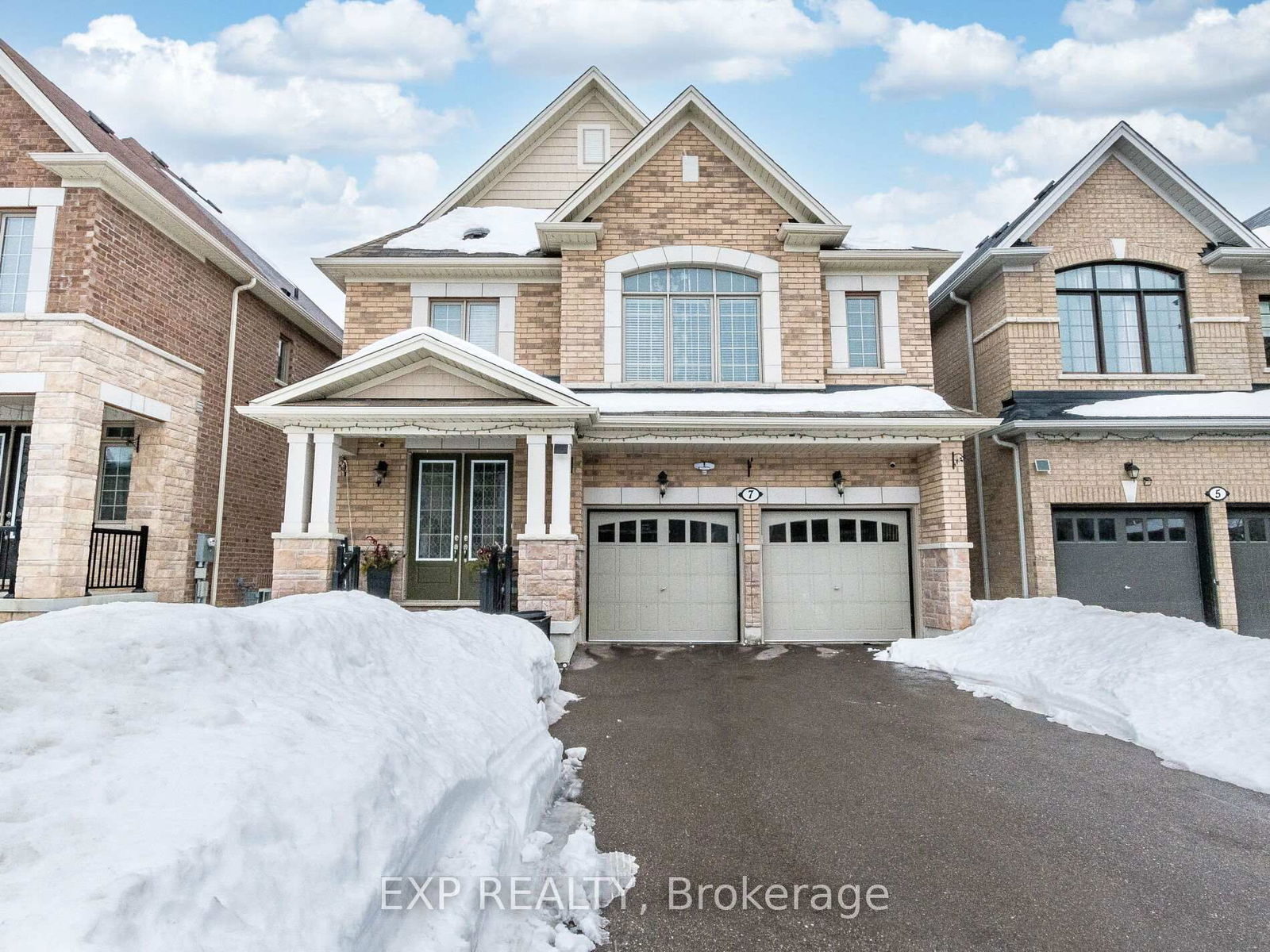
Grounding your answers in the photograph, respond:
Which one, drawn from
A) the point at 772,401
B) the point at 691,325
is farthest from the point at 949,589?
the point at 691,325

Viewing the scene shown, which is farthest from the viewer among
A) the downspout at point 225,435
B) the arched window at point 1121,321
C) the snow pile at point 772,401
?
the arched window at point 1121,321

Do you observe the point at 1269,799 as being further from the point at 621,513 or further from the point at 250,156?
the point at 250,156

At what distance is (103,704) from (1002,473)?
1174 cm

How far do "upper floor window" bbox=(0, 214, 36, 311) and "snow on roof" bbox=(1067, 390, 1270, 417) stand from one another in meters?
14.5

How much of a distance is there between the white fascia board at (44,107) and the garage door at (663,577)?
8.16 metres

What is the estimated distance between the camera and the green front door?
9.73 metres

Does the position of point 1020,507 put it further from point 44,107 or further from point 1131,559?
point 44,107

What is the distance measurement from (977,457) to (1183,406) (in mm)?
2969

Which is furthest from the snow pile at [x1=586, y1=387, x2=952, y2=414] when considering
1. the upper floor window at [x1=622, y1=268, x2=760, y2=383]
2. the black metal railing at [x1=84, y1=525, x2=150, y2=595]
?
the black metal railing at [x1=84, y1=525, x2=150, y2=595]

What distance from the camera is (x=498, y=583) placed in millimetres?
8555

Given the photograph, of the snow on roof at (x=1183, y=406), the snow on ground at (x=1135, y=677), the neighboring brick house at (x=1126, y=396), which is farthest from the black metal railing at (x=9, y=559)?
the snow on roof at (x=1183, y=406)

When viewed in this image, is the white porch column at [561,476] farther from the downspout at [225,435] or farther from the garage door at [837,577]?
the downspout at [225,435]

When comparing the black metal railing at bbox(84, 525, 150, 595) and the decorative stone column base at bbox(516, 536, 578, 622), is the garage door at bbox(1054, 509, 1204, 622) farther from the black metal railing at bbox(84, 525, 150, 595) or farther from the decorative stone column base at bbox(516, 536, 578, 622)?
the black metal railing at bbox(84, 525, 150, 595)

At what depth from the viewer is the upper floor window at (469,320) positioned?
10.7m
